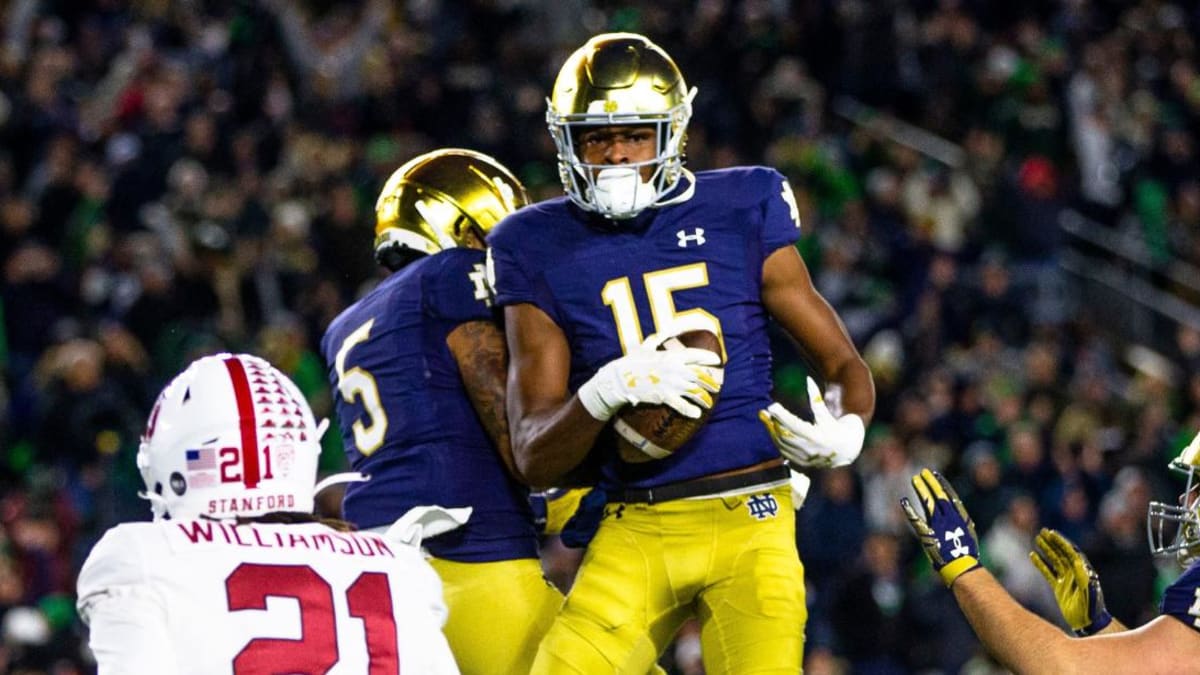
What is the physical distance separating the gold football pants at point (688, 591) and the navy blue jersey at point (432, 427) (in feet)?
1.34

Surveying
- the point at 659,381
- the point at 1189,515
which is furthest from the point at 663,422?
the point at 1189,515

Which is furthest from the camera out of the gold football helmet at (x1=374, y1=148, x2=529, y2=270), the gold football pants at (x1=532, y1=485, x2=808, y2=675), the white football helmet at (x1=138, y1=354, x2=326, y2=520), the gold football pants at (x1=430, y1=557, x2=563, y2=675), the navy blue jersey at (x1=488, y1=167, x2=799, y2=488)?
the gold football helmet at (x1=374, y1=148, x2=529, y2=270)

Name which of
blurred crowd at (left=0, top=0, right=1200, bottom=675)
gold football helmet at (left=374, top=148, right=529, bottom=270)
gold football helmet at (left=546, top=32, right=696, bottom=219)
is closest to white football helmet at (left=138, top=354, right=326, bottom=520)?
gold football helmet at (left=546, top=32, right=696, bottom=219)

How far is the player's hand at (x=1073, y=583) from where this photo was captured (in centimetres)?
444

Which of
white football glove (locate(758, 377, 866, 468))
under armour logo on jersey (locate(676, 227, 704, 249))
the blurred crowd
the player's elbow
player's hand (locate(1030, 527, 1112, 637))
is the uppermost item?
under armour logo on jersey (locate(676, 227, 704, 249))

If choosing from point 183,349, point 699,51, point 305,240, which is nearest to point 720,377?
point 183,349

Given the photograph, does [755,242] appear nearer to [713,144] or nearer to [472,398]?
[472,398]

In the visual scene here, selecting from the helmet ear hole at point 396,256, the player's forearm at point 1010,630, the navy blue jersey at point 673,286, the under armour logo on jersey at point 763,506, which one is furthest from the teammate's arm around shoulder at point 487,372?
the player's forearm at point 1010,630

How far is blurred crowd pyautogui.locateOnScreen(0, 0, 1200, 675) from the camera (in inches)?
398

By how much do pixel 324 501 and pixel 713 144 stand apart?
229 inches

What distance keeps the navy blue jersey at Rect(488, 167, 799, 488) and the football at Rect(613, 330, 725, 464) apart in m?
0.11

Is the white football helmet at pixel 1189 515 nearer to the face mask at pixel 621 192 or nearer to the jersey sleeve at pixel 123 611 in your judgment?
the face mask at pixel 621 192

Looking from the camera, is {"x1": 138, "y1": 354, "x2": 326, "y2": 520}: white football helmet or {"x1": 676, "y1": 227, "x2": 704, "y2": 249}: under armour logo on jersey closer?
{"x1": 138, "y1": 354, "x2": 326, "y2": 520}: white football helmet

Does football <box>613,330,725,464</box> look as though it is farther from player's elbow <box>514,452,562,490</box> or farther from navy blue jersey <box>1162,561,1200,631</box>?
navy blue jersey <box>1162,561,1200,631</box>
